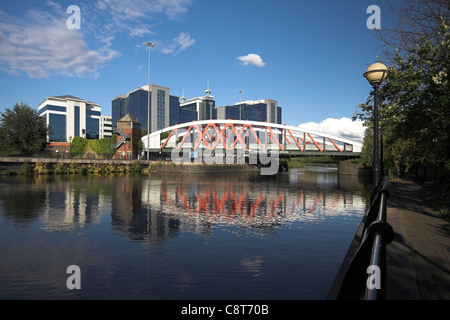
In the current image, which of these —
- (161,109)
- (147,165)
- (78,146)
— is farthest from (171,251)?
(161,109)

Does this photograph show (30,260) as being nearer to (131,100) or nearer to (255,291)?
(255,291)

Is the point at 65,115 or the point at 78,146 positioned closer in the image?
the point at 78,146

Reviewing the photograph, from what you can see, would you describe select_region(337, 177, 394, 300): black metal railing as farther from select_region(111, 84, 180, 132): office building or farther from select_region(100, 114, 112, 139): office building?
select_region(111, 84, 180, 132): office building

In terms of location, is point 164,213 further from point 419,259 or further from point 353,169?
point 353,169

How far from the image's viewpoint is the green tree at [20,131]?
49.4 meters

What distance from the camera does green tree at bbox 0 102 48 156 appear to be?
162 feet

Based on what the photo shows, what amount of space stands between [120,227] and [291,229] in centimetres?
627

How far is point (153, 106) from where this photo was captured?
557ft

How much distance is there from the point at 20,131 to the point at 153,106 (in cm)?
12198

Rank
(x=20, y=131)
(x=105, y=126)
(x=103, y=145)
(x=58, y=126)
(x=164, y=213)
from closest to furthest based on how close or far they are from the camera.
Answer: (x=164, y=213) → (x=20, y=131) → (x=103, y=145) → (x=58, y=126) → (x=105, y=126)

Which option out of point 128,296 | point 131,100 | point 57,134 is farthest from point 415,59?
point 131,100

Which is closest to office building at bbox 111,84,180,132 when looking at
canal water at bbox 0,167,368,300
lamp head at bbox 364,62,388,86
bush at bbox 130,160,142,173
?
bush at bbox 130,160,142,173

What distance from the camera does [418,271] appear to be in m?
5.68

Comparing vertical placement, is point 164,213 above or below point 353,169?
below
